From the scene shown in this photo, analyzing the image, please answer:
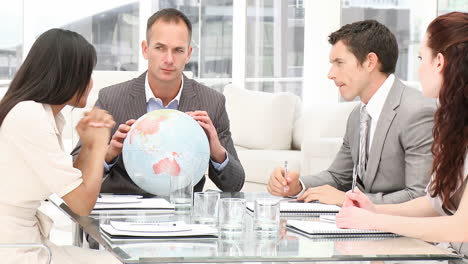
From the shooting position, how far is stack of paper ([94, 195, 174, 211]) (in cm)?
274

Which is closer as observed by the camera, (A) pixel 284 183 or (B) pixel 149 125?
(B) pixel 149 125

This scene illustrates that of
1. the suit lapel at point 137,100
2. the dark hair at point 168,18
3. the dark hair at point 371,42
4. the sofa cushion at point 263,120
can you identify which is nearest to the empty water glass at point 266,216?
the dark hair at point 371,42

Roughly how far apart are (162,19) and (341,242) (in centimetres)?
179

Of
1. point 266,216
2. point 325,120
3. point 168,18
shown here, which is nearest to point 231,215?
point 266,216

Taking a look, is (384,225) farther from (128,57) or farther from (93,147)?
(128,57)

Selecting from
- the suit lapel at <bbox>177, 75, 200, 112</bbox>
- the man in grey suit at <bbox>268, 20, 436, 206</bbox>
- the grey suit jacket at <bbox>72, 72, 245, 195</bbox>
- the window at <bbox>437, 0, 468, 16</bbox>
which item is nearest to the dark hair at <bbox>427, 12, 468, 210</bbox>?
the man in grey suit at <bbox>268, 20, 436, 206</bbox>

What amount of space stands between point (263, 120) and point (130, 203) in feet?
15.4

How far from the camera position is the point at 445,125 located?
2471 mm

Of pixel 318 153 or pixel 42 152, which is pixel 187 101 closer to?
pixel 42 152

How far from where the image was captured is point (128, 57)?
9.95 m

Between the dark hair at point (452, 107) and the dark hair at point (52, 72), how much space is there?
1.18 m

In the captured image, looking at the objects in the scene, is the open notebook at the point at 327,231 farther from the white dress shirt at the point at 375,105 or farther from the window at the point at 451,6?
the window at the point at 451,6

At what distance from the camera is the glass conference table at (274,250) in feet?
6.20

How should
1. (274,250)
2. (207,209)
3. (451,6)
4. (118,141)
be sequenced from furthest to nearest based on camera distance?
(451,6)
(118,141)
(207,209)
(274,250)
